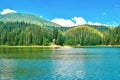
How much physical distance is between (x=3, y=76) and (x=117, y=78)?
19.2 meters

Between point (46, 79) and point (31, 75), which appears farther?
point (31, 75)

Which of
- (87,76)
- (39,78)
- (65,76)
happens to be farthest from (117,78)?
(39,78)

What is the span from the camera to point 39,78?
4944 centimetres

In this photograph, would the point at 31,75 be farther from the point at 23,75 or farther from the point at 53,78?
the point at 53,78

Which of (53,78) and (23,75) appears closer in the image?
(53,78)

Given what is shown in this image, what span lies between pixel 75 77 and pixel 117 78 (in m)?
6.89

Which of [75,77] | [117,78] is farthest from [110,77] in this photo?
[75,77]

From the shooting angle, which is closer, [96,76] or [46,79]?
[46,79]

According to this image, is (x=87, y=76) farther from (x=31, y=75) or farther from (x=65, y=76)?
(x=31, y=75)

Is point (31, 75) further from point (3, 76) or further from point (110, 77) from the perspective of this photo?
point (110, 77)

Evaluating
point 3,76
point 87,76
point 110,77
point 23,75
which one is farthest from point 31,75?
point 110,77

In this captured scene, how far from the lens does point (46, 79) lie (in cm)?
4866

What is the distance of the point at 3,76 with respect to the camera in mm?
51844

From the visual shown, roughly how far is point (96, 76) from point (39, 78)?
994 centimetres
